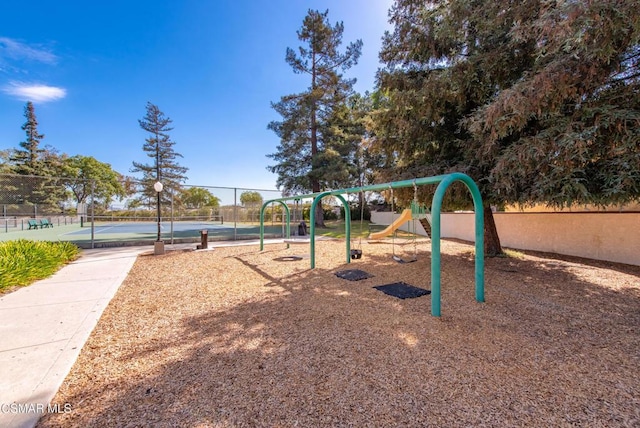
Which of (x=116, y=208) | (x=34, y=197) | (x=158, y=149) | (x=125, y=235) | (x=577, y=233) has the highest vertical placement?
(x=158, y=149)

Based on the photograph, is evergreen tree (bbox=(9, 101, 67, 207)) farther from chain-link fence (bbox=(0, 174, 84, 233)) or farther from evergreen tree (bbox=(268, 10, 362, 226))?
evergreen tree (bbox=(268, 10, 362, 226))

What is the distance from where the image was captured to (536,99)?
3816 mm

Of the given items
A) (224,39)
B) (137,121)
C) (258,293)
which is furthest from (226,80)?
(137,121)

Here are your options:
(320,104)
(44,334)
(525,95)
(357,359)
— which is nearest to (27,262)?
(44,334)

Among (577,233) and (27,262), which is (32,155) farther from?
(577,233)

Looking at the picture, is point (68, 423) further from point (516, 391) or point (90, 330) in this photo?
point (516, 391)

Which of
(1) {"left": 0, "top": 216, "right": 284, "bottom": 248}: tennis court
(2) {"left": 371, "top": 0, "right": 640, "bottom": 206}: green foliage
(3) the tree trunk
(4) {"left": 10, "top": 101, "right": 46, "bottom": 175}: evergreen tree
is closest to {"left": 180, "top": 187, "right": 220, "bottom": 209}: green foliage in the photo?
(1) {"left": 0, "top": 216, "right": 284, "bottom": 248}: tennis court

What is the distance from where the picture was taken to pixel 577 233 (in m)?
8.00

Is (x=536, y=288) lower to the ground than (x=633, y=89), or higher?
lower

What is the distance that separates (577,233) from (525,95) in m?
6.83

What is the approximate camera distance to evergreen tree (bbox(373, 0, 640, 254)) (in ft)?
11.5

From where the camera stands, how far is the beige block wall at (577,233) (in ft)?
22.6

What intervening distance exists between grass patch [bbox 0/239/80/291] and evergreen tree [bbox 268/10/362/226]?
14339mm

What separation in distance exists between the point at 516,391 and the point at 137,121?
140ft
